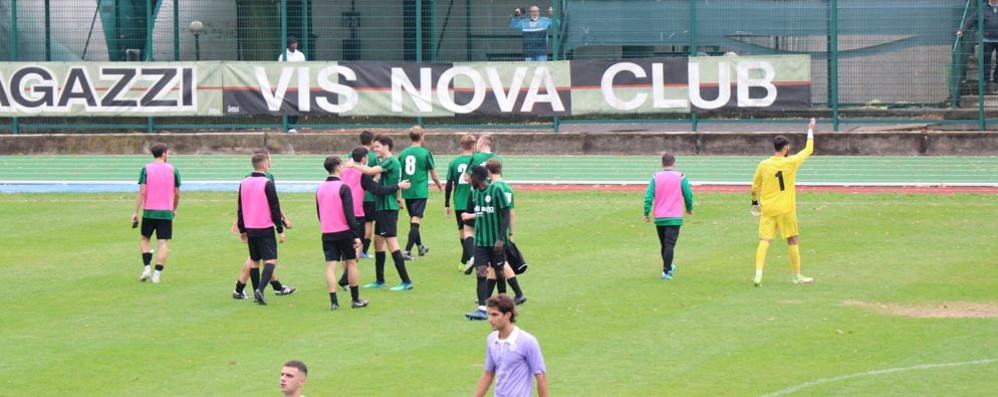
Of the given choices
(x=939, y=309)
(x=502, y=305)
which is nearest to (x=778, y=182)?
(x=939, y=309)

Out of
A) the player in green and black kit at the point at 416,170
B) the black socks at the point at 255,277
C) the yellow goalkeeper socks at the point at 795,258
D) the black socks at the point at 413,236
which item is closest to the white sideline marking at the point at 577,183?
the black socks at the point at 413,236

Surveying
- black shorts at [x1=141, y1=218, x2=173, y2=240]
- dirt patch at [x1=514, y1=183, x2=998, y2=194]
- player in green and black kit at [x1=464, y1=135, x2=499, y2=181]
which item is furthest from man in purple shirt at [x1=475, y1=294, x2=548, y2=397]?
dirt patch at [x1=514, y1=183, x2=998, y2=194]

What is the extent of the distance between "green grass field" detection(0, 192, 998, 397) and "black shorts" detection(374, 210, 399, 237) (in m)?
0.71

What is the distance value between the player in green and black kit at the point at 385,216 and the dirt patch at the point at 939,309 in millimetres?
5107

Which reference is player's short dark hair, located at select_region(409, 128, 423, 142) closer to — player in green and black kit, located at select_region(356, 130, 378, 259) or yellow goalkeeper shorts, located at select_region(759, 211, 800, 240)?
player in green and black kit, located at select_region(356, 130, 378, 259)

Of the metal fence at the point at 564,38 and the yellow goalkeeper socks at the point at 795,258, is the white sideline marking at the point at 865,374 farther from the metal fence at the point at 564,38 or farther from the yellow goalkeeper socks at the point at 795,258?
the metal fence at the point at 564,38

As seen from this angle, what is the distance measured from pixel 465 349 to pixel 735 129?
1910 centimetres

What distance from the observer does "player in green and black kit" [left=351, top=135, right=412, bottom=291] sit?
17781mm

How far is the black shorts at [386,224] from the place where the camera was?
1786 cm

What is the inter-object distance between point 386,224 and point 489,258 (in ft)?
6.76

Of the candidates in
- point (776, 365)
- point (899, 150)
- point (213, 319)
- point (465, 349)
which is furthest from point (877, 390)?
point (899, 150)

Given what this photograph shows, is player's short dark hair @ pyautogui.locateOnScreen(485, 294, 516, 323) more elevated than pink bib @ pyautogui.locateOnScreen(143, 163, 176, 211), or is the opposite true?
pink bib @ pyautogui.locateOnScreen(143, 163, 176, 211)

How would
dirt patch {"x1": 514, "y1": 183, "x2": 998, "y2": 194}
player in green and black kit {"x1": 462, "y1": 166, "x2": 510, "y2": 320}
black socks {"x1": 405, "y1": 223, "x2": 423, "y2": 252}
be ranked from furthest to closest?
dirt patch {"x1": 514, "y1": 183, "x2": 998, "y2": 194}, black socks {"x1": 405, "y1": 223, "x2": 423, "y2": 252}, player in green and black kit {"x1": 462, "y1": 166, "x2": 510, "y2": 320}

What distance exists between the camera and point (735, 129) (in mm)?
32781
